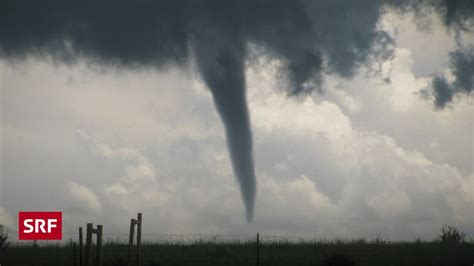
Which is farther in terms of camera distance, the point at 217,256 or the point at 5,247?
the point at 5,247

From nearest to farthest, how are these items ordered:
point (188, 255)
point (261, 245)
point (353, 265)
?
point (353, 265), point (188, 255), point (261, 245)

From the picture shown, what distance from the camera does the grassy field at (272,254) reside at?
121 feet

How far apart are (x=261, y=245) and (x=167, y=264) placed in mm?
13072

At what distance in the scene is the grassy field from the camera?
36.8m

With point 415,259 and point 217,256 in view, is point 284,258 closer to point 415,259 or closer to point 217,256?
point 217,256

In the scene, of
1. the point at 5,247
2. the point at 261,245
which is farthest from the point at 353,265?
the point at 5,247

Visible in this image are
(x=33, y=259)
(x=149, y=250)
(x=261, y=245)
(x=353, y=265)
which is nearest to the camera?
(x=353, y=265)

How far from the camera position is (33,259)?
3803 cm

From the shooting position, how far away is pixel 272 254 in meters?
42.4

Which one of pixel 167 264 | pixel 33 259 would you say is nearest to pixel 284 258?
pixel 167 264

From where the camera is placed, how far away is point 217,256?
135ft

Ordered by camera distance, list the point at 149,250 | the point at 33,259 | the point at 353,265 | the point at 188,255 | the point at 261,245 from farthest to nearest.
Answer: the point at 261,245, the point at 149,250, the point at 188,255, the point at 33,259, the point at 353,265

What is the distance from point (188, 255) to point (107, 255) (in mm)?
4985

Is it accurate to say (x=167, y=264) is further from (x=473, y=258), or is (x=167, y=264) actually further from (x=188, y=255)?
(x=473, y=258)
